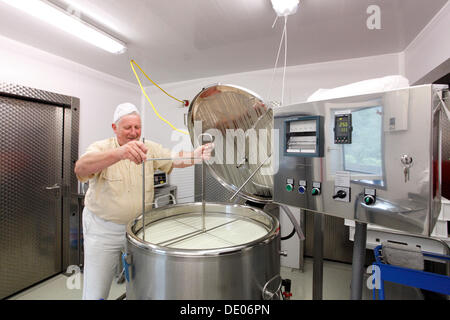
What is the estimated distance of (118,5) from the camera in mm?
1513

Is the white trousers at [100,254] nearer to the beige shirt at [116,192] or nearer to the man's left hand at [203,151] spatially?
the beige shirt at [116,192]

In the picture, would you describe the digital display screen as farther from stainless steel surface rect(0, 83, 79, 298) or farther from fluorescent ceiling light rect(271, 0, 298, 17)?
stainless steel surface rect(0, 83, 79, 298)

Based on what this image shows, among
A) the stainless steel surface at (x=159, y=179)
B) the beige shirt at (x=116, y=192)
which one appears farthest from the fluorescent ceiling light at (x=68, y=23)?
the stainless steel surface at (x=159, y=179)

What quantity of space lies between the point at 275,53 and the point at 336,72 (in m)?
0.77

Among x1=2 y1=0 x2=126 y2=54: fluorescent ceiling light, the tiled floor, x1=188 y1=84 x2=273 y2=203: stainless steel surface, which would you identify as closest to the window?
x1=188 y1=84 x2=273 y2=203: stainless steel surface

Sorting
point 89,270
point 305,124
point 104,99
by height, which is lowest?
point 89,270

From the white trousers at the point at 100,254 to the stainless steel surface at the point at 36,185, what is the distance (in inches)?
57.7

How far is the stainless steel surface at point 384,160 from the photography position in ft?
2.12

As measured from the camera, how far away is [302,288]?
2.24 metres

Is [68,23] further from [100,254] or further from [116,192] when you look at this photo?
[100,254]

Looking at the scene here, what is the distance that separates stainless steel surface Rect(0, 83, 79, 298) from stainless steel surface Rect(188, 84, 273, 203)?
202 cm

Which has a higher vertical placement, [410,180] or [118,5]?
[118,5]
